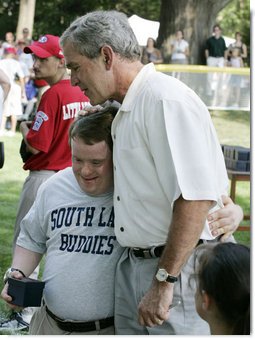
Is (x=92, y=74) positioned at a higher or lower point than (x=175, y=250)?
higher

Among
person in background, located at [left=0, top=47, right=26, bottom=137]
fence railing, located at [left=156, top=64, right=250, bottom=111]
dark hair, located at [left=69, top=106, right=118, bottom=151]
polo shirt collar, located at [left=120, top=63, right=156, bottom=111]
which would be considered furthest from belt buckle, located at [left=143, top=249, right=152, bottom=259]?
fence railing, located at [left=156, top=64, right=250, bottom=111]

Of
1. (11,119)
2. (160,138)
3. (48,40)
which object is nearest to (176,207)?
(160,138)

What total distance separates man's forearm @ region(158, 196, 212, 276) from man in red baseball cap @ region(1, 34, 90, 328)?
253 cm

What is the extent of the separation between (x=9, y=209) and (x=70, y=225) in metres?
6.34

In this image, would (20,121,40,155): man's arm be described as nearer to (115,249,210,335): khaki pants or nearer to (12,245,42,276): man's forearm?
(12,245,42,276): man's forearm

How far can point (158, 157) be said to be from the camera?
2609 mm

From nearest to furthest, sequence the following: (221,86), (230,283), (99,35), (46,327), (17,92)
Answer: (230,283) < (99,35) < (46,327) < (17,92) < (221,86)

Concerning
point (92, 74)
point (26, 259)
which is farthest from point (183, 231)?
point (26, 259)

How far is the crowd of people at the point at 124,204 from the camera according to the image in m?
2.58

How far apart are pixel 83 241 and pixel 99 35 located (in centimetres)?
78

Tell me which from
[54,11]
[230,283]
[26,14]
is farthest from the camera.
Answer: [54,11]

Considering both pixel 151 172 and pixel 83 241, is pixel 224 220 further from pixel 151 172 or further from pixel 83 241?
pixel 83 241

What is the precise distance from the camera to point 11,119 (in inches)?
601

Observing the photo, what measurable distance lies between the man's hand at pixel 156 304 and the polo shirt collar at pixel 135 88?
2.08 feet
